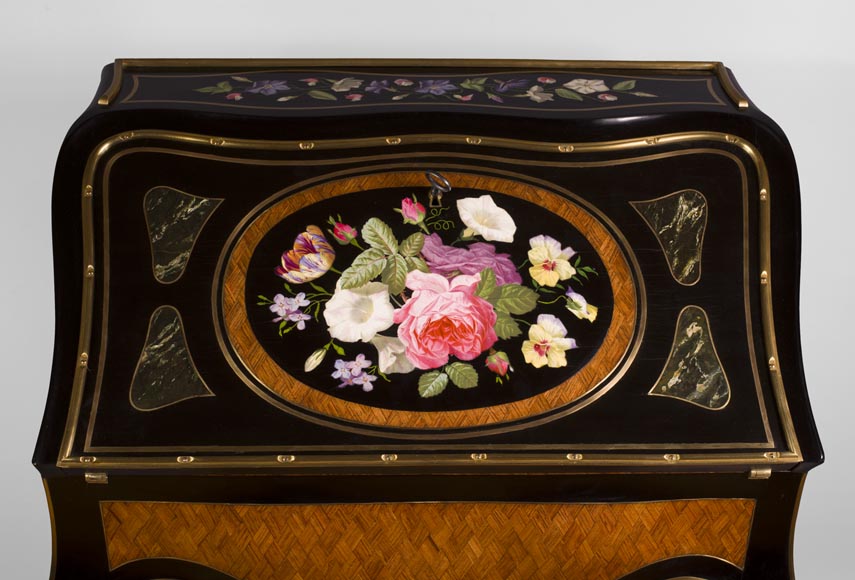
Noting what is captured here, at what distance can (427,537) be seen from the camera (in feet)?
9.02

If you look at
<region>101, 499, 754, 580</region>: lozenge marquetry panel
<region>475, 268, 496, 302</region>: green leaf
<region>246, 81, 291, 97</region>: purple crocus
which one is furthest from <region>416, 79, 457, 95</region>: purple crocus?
<region>101, 499, 754, 580</region>: lozenge marquetry panel

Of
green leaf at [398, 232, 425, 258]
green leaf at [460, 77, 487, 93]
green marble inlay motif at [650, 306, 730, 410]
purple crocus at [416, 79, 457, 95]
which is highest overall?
purple crocus at [416, 79, 457, 95]

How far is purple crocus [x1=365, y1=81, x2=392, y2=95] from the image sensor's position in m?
2.95

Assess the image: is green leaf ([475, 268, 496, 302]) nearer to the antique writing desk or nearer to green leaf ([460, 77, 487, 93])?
the antique writing desk

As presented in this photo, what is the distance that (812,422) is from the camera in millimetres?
2746

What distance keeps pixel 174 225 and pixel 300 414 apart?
443mm

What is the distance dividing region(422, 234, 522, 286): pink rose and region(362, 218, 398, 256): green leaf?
64 millimetres

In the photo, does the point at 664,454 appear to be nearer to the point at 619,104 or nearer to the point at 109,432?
the point at 619,104

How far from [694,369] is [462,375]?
440mm

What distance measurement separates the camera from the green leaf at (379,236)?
282cm

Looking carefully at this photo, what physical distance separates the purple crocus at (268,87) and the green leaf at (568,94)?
0.55 metres

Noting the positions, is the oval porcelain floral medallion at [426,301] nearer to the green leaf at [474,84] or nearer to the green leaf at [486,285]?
the green leaf at [486,285]

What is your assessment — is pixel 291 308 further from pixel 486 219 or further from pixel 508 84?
pixel 508 84

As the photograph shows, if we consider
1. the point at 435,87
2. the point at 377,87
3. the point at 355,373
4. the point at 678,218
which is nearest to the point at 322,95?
the point at 377,87
